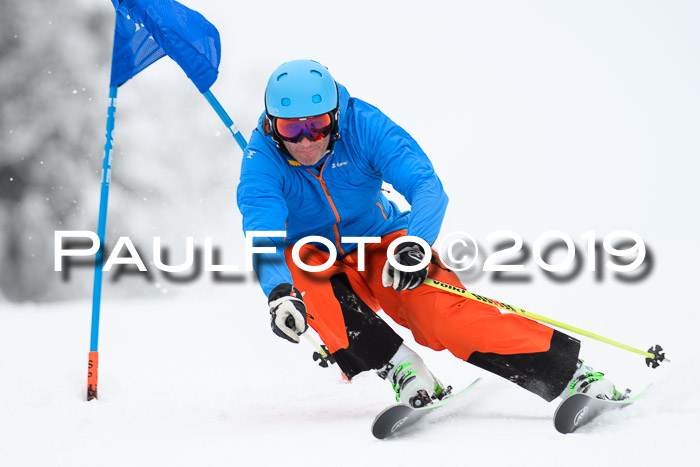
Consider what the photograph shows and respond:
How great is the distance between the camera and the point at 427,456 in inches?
97.2

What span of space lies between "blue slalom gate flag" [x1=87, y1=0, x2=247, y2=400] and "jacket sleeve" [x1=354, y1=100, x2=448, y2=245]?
1.33 m

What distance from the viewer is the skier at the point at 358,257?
297cm

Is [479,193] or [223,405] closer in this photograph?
[223,405]

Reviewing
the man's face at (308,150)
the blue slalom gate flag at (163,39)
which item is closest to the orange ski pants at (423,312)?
the man's face at (308,150)

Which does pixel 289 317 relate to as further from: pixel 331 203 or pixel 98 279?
pixel 98 279

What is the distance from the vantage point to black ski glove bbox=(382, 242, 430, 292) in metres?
2.95

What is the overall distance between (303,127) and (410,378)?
127 centimetres

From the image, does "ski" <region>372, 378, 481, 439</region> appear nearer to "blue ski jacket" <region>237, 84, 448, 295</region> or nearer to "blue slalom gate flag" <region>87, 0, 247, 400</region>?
"blue ski jacket" <region>237, 84, 448, 295</region>

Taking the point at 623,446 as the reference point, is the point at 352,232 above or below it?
above

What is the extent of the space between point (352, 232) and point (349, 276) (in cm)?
25

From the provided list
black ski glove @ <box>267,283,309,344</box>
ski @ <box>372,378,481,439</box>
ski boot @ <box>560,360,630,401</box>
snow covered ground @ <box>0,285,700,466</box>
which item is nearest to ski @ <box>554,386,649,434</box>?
snow covered ground @ <box>0,285,700,466</box>

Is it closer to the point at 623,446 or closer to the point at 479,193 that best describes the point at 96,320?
the point at 623,446

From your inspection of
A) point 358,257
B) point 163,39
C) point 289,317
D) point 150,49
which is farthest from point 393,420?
point 150,49

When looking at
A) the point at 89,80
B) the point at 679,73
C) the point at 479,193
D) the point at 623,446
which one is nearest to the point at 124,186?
the point at 89,80
